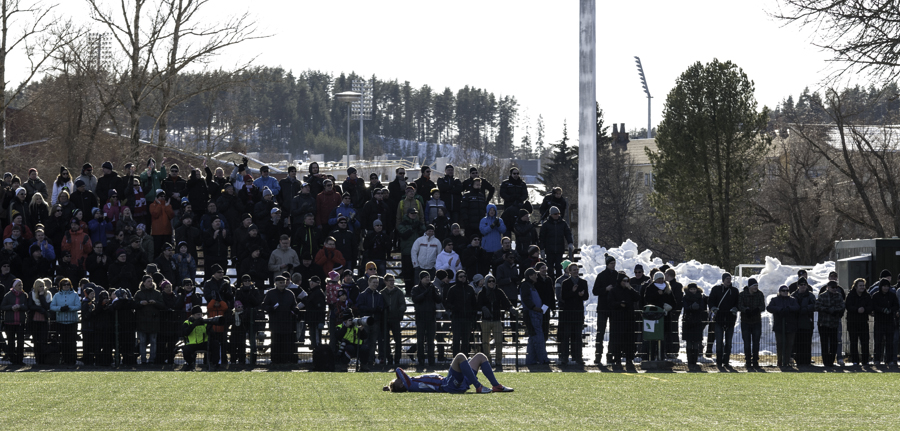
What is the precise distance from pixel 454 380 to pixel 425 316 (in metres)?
5.33

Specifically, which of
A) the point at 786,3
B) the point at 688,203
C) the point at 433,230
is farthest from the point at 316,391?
the point at 688,203

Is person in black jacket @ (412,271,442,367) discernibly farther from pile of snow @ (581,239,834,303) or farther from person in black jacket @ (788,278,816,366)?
pile of snow @ (581,239,834,303)

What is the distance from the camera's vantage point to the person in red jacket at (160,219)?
20.7 m

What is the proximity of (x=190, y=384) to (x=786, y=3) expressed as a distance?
15175 mm

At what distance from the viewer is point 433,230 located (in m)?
19.8

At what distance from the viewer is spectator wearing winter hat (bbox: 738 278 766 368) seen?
18250 mm

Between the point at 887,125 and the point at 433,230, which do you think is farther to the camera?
the point at 887,125

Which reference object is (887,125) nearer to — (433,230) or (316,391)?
(433,230)

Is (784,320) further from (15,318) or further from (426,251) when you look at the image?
(15,318)

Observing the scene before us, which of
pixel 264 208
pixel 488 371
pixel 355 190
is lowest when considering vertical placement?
pixel 488 371

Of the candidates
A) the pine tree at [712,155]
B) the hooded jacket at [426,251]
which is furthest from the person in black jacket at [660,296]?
the pine tree at [712,155]

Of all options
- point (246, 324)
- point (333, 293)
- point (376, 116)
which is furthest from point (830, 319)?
point (376, 116)

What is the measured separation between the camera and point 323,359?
17234 millimetres

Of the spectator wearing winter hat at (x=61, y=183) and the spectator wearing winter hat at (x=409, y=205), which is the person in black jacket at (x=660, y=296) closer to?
the spectator wearing winter hat at (x=409, y=205)
